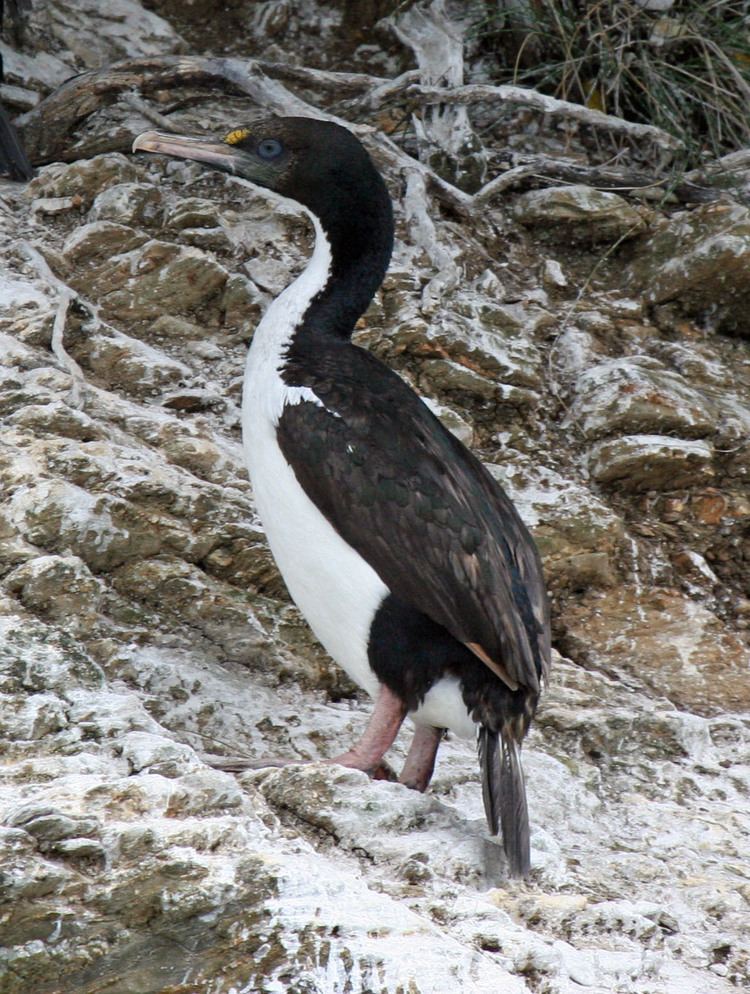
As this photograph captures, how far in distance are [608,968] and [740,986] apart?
0.94 ft

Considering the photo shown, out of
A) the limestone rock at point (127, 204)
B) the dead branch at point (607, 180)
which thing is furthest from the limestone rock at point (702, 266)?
the limestone rock at point (127, 204)

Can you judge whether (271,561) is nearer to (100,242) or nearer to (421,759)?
(421,759)

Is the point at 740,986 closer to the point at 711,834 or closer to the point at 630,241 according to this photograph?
the point at 711,834

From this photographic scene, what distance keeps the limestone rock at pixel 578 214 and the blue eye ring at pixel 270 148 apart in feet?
6.99

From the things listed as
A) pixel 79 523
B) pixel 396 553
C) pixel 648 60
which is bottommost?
pixel 79 523

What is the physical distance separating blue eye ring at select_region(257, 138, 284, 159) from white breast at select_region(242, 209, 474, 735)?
0.63 metres

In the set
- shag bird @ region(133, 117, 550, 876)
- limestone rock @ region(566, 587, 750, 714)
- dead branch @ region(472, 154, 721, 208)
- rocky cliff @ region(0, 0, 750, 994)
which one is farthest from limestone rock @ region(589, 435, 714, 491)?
dead branch @ region(472, 154, 721, 208)

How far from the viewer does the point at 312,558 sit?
137 inches

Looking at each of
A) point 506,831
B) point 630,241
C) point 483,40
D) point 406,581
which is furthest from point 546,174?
point 506,831

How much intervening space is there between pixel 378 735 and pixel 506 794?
0.43 m

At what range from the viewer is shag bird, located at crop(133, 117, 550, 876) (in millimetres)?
3297

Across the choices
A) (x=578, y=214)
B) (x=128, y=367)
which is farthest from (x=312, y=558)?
(x=578, y=214)

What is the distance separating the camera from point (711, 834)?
351cm

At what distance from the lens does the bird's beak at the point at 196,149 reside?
12.8 feet
